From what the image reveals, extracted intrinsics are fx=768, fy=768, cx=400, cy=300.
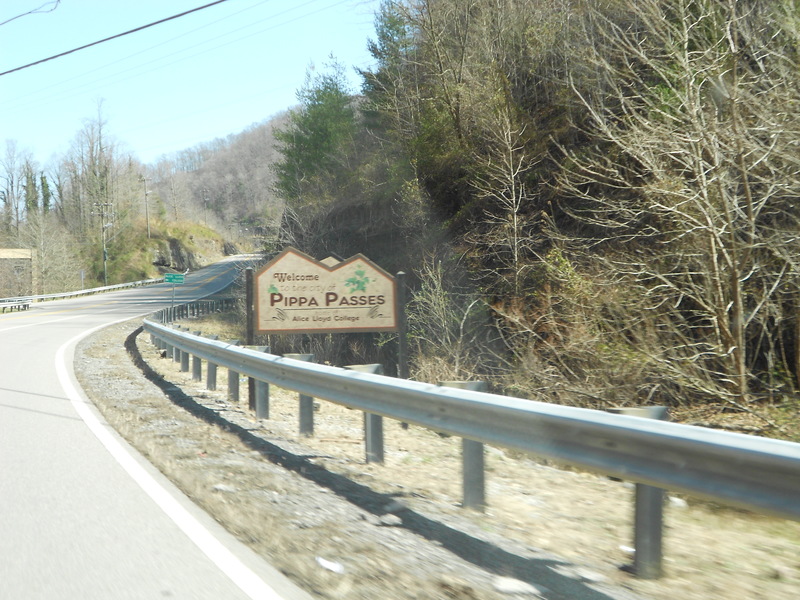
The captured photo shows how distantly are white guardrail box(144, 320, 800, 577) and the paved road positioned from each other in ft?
4.94

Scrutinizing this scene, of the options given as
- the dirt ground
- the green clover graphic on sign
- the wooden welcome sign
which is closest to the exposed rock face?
the wooden welcome sign

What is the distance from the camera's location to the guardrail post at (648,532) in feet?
12.1

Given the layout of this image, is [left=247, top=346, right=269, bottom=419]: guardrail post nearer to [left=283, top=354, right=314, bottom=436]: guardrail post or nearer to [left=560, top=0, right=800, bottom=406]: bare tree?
[left=283, top=354, right=314, bottom=436]: guardrail post

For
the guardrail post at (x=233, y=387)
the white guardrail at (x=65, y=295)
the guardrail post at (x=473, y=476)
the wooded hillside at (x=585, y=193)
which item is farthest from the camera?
the white guardrail at (x=65, y=295)

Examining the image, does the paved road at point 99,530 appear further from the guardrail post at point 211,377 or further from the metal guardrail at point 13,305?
the metal guardrail at point 13,305

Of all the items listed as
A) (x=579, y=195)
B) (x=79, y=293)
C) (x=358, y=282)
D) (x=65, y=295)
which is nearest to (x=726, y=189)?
(x=579, y=195)

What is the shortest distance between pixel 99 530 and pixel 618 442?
3082mm

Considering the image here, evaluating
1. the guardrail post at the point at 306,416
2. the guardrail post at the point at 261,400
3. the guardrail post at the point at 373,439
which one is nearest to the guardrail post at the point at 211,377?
the guardrail post at the point at 261,400

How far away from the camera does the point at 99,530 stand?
462 centimetres

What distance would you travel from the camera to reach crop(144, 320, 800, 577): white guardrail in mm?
2986

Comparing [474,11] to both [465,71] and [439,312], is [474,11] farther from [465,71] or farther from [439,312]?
[439,312]

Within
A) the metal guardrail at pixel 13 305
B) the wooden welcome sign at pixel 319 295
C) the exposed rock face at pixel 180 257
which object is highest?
the exposed rock face at pixel 180 257

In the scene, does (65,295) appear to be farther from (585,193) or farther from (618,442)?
(618,442)

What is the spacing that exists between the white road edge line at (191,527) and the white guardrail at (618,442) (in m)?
1.56
